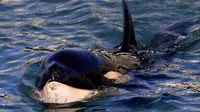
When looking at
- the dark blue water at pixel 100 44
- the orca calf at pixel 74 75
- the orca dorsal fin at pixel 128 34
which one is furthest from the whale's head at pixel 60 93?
the orca dorsal fin at pixel 128 34

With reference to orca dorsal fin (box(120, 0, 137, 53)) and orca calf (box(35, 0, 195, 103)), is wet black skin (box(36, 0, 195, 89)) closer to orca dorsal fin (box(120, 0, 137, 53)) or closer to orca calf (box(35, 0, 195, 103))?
orca calf (box(35, 0, 195, 103))

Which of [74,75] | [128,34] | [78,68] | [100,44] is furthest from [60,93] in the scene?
[100,44]

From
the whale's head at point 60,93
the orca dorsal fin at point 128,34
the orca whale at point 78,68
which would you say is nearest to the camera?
the whale's head at point 60,93

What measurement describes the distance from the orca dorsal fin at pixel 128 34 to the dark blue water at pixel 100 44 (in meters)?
0.46

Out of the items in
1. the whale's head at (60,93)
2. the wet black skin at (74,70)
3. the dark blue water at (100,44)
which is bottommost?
the dark blue water at (100,44)

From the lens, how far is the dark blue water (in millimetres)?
5762

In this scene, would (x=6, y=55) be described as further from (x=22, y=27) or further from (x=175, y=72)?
(x=175, y=72)

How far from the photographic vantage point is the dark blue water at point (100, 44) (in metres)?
5.76

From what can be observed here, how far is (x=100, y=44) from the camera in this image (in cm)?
877

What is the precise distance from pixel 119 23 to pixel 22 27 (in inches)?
77.4

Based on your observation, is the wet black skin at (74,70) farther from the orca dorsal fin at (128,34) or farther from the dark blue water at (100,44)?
the orca dorsal fin at (128,34)

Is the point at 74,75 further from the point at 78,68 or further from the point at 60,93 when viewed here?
the point at 60,93

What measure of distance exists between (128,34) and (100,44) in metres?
1.37

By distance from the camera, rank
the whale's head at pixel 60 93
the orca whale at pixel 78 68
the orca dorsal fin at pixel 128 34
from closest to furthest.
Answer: the whale's head at pixel 60 93 → the orca whale at pixel 78 68 → the orca dorsal fin at pixel 128 34
